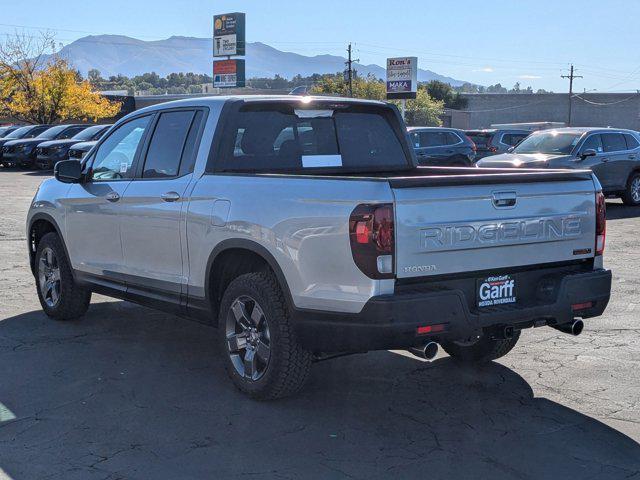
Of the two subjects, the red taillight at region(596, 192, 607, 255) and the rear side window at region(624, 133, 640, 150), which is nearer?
the red taillight at region(596, 192, 607, 255)

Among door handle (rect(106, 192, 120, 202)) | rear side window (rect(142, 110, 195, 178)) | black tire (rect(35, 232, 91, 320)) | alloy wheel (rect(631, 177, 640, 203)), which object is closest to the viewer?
rear side window (rect(142, 110, 195, 178))

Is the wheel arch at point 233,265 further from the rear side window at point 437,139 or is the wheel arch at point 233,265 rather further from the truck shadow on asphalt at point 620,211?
the rear side window at point 437,139

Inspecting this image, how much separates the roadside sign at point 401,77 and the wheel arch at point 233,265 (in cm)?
2916

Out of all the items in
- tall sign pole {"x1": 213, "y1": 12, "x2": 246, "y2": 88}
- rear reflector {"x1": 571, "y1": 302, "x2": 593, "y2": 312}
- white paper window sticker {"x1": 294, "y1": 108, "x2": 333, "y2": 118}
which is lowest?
rear reflector {"x1": 571, "y1": 302, "x2": 593, "y2": 312}

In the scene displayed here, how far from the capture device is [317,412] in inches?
201

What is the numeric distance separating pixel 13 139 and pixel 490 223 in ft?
102

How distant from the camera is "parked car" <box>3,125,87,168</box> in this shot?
30.3 metres

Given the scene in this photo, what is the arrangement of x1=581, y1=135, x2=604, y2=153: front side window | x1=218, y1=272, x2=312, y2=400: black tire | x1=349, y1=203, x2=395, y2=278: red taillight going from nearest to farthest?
x1=349, y1=203, x2=395, y2=278: red taillight, x1=218, y1=272, x2=312, y2=400: black tire, x1=581, y1=135, x2=604, y2=153: front side window

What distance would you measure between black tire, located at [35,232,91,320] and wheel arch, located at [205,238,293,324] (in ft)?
7.05

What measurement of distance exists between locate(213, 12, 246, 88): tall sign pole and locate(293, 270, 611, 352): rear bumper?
152ft

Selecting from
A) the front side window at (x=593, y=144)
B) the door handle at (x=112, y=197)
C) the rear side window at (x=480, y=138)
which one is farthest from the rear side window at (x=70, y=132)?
the door handle at (x=112, y=197)

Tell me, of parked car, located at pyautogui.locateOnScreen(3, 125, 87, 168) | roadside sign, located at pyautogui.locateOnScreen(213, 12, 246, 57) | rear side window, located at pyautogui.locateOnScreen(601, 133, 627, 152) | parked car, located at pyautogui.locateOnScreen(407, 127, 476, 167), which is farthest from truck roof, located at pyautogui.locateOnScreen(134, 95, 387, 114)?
roadside sign, located at pyautogui.locateOnScreen(213, 12, 246, 57)

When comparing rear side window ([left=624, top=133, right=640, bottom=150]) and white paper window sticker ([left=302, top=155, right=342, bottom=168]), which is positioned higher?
white paper window sticker ([left=302, top=155, right=342, bottom=168])

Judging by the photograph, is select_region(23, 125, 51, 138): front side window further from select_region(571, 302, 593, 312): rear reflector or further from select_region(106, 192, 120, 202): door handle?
select_region(571, 302, 593, 312): rear reflector
